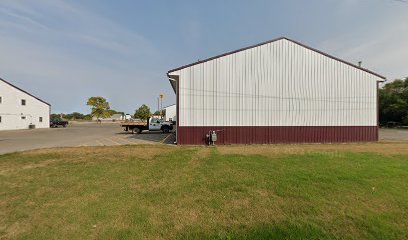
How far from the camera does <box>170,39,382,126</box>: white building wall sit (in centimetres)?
1491

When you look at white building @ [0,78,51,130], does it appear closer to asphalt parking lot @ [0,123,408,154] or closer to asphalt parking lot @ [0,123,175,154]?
asphalt parking lot @ [0,123,408,154]

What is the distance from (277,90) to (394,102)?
3886 centimetres

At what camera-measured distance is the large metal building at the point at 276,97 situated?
14.9 metres

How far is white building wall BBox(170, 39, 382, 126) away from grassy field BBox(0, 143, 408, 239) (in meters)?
7.02

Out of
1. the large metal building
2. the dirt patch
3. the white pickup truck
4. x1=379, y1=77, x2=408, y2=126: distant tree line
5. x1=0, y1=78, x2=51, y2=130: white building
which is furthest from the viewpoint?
x1=379, y1=77, x2=408, y2=126: distant tree line

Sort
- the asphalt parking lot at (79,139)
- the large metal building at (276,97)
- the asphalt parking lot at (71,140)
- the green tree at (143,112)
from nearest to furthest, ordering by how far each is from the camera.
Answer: the large metal building at (276,97) → the asphalt parking lot at (71,140) → the asphalt parking lot at (79,139) → the green tree at (143,112)

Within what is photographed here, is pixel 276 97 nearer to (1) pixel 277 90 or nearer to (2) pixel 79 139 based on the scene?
(1) pixel 277 90

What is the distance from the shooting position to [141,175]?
7.14m

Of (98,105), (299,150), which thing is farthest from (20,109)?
(299,150)

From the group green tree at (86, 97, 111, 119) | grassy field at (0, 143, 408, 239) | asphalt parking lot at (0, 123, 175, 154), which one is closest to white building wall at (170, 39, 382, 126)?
asphalt parking lot at (0, 123, 175, 154)

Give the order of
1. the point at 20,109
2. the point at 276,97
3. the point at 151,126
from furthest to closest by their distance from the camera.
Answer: the point at 20,109 < the point at 151,126 < the point at 276,97

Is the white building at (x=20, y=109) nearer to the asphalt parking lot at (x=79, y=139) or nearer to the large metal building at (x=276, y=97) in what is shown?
the asphalt parking lot at (x=79, y=139)

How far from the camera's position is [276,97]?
50.8 feet

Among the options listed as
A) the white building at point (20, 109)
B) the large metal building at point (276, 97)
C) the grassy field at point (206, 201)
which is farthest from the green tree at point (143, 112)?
the grassy field at point (206, 201)
